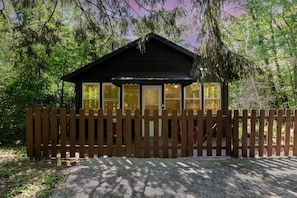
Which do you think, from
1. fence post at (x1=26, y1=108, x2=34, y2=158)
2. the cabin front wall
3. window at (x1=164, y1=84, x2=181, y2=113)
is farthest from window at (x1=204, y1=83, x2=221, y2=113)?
fence post at (x1=26, y1=108, x2=34, y2=158)

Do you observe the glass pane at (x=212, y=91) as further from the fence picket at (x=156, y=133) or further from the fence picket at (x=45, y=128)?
the fence picket at (x=45, y=128)

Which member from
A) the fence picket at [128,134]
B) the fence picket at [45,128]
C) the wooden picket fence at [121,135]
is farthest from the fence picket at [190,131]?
the fence picket at [45,128]

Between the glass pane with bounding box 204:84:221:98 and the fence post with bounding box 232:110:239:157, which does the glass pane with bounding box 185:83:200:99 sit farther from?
the fence post with bounding box 232:110:239:157

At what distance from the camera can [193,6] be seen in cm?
580

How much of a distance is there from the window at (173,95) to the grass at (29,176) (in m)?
5.47

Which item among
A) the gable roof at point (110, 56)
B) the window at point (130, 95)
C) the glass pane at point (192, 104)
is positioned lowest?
the glass pane at point (192, 104)

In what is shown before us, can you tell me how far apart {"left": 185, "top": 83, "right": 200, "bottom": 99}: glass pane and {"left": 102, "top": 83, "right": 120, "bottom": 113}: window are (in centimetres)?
272

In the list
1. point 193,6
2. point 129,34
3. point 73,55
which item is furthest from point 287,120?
point 73,55

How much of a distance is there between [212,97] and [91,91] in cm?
478

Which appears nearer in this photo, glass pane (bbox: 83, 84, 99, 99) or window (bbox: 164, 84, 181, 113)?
window (bbox: 164, 84, 181, 113)

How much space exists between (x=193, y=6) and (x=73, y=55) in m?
8.94

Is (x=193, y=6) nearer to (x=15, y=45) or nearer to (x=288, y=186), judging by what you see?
(x=288, y=186)

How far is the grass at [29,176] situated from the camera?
3.99 meters

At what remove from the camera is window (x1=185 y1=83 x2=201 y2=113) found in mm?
10453
